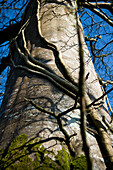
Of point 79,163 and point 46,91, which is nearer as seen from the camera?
point 79,163

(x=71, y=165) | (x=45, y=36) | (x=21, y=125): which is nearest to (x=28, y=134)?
(x=21, y=125)

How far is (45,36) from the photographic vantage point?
4.70 feet

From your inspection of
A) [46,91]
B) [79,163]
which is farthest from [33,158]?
[46,91]

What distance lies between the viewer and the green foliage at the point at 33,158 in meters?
0.61

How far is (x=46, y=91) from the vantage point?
0.97 metres

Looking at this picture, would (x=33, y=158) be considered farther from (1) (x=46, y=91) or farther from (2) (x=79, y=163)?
(1) (x=46, y=91)

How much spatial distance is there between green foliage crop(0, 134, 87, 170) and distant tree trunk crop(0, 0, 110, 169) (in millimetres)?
34

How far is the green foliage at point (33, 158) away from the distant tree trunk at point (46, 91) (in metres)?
0.03

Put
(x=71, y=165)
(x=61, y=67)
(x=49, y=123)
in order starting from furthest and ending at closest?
(x=61, y=67), (x=49, y=123), (x=71, y=165)

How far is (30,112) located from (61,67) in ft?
1.42

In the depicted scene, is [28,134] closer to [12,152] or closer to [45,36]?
[12,152]

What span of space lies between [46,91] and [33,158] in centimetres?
41

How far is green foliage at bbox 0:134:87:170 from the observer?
61 centimetres

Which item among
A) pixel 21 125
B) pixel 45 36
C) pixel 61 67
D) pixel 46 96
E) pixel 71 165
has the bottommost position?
pixel 71 165
